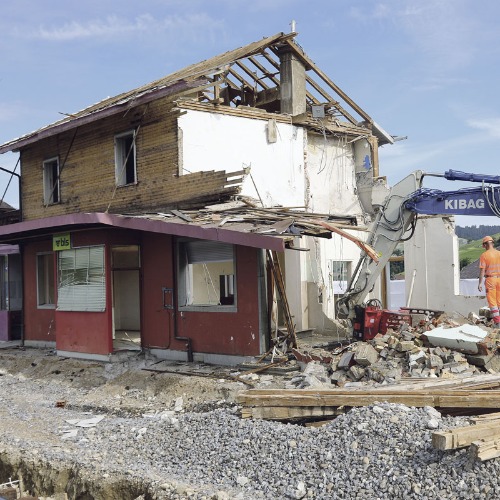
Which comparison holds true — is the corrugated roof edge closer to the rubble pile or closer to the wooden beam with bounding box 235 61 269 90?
the rubble pile

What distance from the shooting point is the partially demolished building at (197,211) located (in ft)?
41.1

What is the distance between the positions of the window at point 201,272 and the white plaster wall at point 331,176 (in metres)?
5.08

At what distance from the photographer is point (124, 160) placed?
16688 mm

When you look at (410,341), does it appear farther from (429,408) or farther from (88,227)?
(88,227)

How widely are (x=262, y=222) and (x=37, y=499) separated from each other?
6.29m

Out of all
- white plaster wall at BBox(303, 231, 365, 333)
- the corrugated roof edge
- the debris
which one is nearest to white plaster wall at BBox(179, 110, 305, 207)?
white plaster wall at BBox(303, 231, 365, 333)

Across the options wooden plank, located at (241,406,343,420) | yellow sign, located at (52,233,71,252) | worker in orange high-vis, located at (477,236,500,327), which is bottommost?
wooden plank, located at (241,406,343,420)

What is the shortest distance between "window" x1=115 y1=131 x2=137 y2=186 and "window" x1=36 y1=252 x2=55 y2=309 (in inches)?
134

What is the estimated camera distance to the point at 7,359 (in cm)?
1638

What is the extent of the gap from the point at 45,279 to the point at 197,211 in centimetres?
688

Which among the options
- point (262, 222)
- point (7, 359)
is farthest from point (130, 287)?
point (262, 222)

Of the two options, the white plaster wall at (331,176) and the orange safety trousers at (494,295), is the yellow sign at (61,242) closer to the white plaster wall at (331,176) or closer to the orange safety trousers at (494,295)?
the white plaster wall at (331,176)

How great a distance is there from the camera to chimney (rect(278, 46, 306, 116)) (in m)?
18.1

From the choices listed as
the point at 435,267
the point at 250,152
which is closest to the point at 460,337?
the point at 435,267
